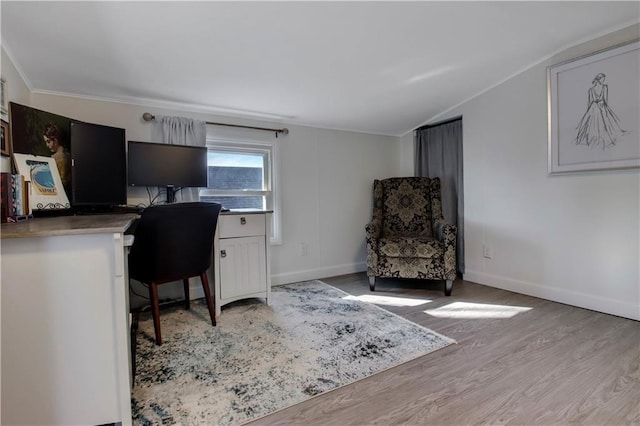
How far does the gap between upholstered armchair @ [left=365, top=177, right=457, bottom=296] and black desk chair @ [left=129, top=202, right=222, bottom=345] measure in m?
1.63

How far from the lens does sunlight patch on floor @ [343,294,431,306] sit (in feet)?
8.63

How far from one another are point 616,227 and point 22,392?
349cm

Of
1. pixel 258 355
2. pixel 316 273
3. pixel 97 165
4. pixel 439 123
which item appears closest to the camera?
pixel 258 355

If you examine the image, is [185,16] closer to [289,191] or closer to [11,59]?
[11,59]

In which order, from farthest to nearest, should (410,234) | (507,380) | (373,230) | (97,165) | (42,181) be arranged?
(410,234) < (373,230) < (97,165) < (42,181) < (507,380)

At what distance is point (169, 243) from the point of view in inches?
75.0

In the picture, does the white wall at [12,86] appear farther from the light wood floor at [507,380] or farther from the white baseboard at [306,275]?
the light wood floor at [507,380]

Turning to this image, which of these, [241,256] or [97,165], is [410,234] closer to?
[241,256]

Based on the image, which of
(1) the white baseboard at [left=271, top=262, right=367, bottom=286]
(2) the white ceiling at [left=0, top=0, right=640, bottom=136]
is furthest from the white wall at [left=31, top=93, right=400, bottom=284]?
(2) the white ceiling at [left=0, top=0, right=640, bottom=136]

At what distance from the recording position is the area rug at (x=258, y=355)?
135cm

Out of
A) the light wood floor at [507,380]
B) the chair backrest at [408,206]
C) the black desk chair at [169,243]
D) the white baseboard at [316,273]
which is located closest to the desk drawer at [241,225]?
the black desk chair at [169,243]

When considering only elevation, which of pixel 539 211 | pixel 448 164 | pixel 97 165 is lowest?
pixel 539 211

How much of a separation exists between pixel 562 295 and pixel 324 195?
239 centimetres

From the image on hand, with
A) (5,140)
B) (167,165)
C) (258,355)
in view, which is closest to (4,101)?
(5,140)
